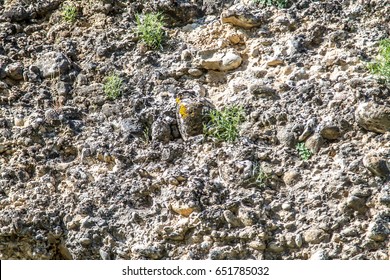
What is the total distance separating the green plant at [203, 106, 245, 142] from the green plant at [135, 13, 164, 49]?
82 cm

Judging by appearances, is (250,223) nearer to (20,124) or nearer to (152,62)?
(152,62)

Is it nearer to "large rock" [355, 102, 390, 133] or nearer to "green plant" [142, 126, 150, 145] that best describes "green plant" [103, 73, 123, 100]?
"green plant" [142, 126, 150, 145]

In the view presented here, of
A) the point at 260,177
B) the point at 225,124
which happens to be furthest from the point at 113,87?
the point at 260,177

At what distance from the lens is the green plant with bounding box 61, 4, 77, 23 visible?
4512 millimetres

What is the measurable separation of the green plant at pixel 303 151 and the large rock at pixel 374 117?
0.36m

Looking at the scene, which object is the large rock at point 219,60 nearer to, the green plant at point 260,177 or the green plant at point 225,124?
the green plant at point 225,124

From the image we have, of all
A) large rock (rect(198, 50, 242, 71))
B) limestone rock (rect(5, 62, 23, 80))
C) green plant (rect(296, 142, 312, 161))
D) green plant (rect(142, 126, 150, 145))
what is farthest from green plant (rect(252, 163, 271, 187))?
limestone rock (rect(5, 62, 23, 80))

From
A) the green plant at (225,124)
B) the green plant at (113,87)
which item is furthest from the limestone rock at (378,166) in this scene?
the green plant at (113,87)

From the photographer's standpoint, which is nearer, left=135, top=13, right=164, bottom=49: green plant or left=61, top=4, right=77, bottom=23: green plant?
left=135, top=13, right=164, bottom=49: green plant

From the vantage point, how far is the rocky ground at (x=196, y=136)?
10.7 ft

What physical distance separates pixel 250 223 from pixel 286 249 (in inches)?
9.8

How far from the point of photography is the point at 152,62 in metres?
4.15

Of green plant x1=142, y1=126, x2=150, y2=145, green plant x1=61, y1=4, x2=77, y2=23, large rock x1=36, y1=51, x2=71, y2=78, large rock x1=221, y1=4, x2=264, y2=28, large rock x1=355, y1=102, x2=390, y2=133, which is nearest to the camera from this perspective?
large rock x1=355, y1=102, x2=390, y2=133

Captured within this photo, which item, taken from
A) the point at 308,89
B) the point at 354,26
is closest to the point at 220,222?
the point at 308,89
